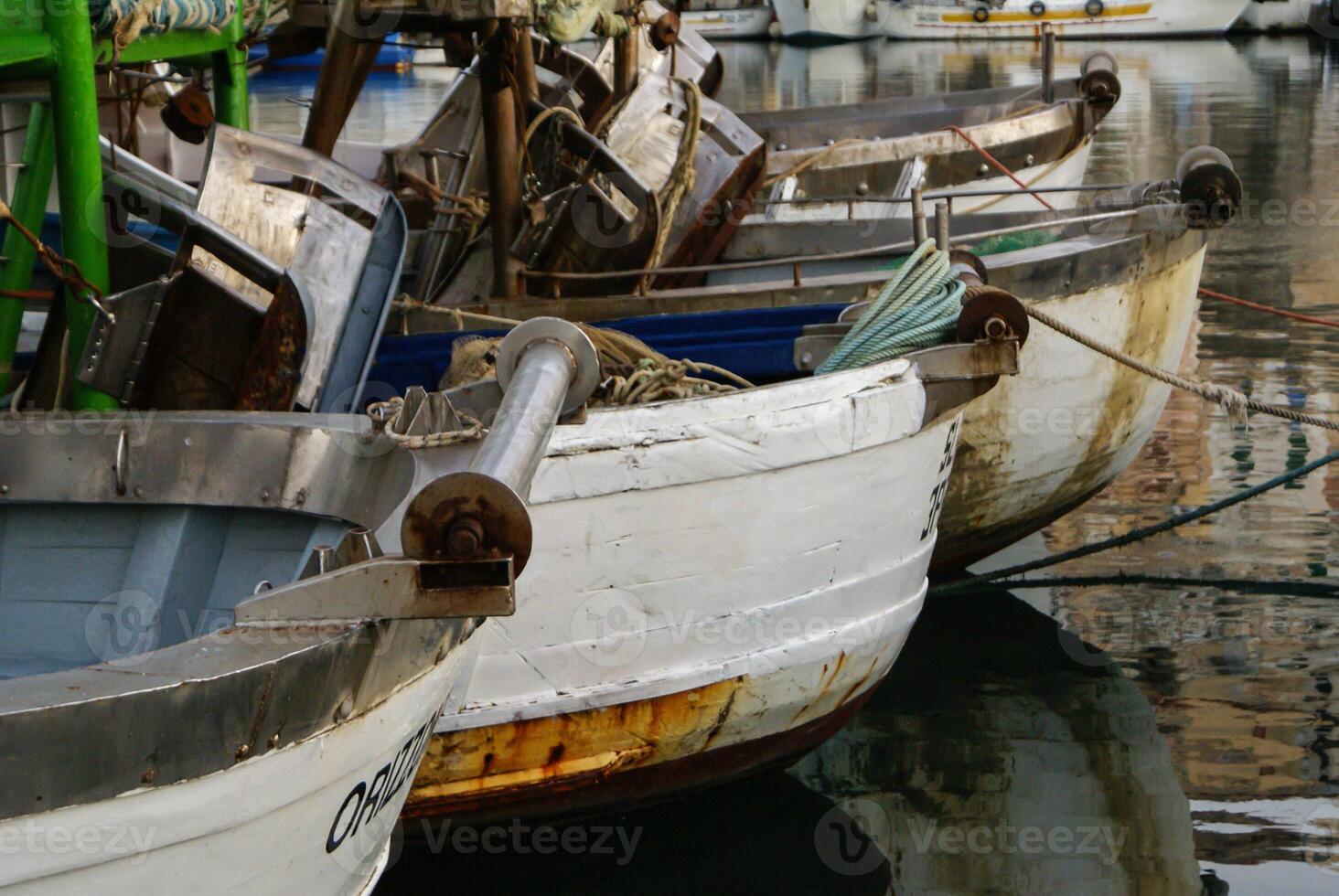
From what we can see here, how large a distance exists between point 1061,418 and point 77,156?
3.47 m

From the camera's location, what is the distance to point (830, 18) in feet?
145

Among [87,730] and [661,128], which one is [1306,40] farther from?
[87,730]

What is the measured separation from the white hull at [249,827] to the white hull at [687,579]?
3.51ft

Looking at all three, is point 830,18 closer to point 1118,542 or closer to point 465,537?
point 1118,542

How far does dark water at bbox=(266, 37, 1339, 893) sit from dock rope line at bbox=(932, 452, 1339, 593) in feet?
0.24

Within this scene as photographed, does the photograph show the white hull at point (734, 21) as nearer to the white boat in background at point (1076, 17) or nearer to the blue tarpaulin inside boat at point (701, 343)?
the white boat in background at point (1076, 17)

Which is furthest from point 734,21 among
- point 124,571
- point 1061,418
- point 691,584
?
point 124,571

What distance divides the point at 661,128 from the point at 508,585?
4.98 metres

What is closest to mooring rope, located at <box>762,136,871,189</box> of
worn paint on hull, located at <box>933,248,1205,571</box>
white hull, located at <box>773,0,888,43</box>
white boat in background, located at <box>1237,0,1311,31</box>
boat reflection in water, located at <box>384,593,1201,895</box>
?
worn paint on hull, located at <box>933,248,1205,571</box>

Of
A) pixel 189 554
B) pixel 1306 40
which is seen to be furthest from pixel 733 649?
pixel 1306 40

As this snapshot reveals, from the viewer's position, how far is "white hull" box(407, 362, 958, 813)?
4.11m

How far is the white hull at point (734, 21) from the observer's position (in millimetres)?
45500

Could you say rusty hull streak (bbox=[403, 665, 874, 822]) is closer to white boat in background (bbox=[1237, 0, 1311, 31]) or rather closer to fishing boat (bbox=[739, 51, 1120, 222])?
fishing boat (bbox=[739, 51, 1120, 222])

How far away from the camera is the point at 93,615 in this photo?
3.71 metres
